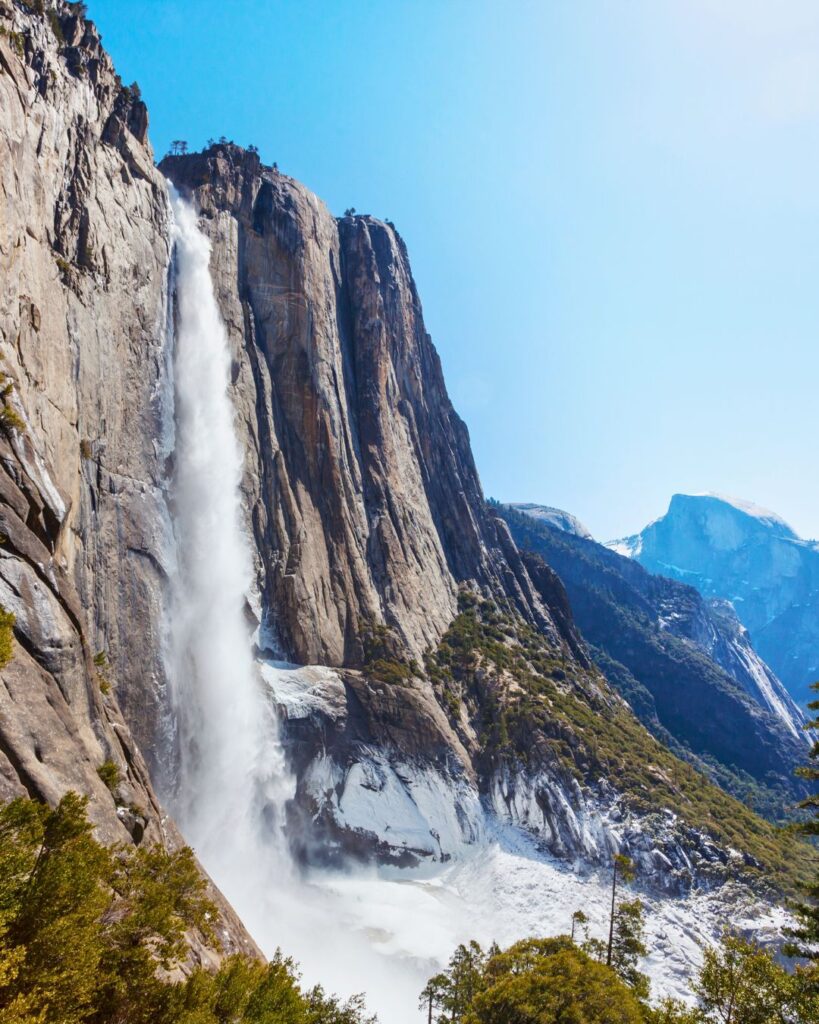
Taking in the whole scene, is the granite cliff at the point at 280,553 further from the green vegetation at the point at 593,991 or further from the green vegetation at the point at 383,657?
the green vegetation at the point at 593,991

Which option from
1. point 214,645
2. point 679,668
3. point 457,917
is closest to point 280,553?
point 214,645

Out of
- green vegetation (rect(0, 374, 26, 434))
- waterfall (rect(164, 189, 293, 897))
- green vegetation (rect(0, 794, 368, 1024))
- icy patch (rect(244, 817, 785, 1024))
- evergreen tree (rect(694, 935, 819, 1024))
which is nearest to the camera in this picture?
green vegetation (rect(0, 794, 368, 1024))

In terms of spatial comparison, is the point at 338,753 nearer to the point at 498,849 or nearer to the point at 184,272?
the point at 498,849

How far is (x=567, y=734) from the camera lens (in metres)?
52.7

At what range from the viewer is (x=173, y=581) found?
39.4 m

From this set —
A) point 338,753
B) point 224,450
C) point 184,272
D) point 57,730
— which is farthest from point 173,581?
point 184,272

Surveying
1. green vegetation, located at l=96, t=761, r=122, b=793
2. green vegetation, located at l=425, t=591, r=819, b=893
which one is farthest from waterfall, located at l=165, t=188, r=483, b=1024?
green vegetation, located at l=96, t=761, r=122, b=793

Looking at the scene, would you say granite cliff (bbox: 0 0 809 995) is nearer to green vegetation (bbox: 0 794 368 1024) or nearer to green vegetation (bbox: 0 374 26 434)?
green vegetation (bbox: 0 374 26 434)

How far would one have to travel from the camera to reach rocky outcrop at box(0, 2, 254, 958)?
1647 centimetres

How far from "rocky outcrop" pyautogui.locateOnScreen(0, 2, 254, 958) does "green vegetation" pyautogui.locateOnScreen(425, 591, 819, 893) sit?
2920cm

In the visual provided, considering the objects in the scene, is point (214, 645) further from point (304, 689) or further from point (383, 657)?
point (383, 657)

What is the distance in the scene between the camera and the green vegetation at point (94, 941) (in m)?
8.77

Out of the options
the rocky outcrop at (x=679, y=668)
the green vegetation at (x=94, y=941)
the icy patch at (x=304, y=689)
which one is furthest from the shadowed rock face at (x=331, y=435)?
the rocky outcrop at (x=679, y=668)

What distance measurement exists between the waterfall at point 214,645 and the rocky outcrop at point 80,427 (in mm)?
2339
